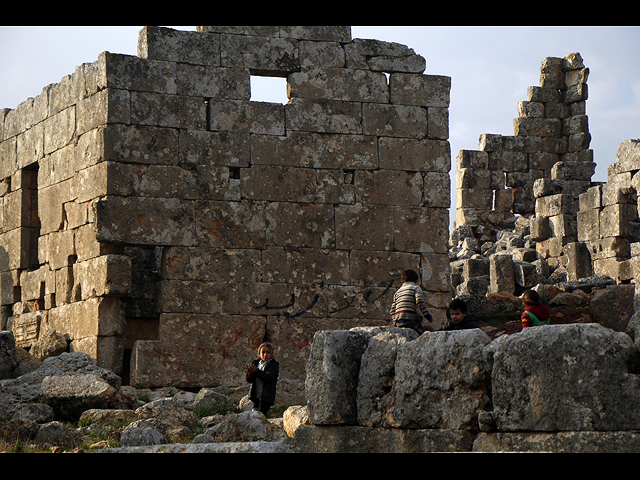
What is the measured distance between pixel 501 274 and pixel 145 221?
9.13 m

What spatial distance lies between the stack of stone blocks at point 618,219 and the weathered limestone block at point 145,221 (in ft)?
35.6

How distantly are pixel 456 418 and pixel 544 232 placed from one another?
17579mm

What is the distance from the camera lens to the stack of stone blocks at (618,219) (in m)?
19.8

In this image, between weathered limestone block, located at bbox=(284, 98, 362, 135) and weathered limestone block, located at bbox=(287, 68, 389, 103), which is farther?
weathered limestone block, located at bbox=(287, 68, 389, 103)

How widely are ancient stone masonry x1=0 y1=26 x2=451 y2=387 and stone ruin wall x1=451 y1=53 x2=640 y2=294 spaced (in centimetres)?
674

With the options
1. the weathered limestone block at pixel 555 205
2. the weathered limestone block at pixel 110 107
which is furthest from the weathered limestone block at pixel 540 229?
the weathered limestone block at pixel 110 107

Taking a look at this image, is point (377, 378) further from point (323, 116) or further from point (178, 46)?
point (178, 46)

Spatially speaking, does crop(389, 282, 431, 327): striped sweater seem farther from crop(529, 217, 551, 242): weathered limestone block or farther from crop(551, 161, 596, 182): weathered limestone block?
crop(551, 161, 596, 182): weathered limestone block

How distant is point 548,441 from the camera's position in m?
5.28

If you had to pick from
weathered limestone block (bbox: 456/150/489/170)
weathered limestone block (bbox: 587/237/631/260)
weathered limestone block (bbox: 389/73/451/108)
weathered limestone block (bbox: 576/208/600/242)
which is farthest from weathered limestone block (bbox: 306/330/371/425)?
weathered limestone block (bbox: 456/150/489/170)

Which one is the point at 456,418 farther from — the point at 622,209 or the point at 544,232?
the point at 544,232

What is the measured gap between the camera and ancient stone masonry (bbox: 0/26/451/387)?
38.5 ft

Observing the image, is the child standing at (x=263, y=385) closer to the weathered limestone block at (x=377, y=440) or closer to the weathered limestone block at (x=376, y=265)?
the weathered limestone block at (x=377, y=440)

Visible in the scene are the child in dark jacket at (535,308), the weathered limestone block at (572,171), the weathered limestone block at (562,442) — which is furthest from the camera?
the weathered limestone block at (572,171)
